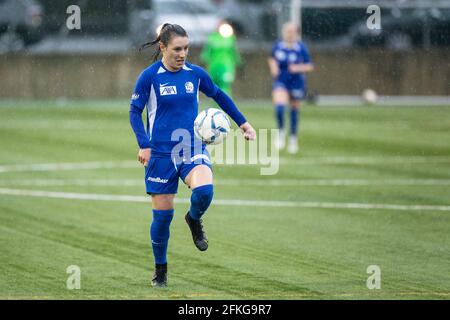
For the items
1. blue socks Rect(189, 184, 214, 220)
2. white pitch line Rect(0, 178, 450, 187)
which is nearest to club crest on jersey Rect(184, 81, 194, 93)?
blue socks Rect(189, 184, 214, 220)

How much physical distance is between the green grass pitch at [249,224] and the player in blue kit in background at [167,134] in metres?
0.62

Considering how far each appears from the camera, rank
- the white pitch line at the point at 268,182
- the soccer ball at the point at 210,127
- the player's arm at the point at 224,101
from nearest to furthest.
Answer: the soccer ball at the point at 210,127 < the player's arm at the point at 224,101 < the white pitch line at the point at 268,182

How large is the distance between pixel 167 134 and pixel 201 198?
62cm

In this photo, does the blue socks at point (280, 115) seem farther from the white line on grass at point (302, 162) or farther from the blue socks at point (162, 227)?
the blue socks at point (162, 227)

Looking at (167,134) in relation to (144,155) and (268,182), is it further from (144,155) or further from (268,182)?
(268,182)

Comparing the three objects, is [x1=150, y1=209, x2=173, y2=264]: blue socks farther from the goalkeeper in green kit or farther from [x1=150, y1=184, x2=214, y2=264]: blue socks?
the goalkeeper in green kit

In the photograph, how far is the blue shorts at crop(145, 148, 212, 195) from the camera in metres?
9.54

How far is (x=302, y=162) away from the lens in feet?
64.0

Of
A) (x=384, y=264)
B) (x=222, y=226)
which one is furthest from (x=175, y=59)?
(x=222, y=226)

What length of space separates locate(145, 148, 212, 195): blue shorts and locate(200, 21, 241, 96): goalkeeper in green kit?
2008cm

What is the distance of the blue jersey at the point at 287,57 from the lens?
22562mm

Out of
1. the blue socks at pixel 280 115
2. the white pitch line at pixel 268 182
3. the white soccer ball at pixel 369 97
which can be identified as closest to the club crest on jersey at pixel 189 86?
the white pitch line at pixel 268 182

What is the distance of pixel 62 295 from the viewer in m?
8.94
